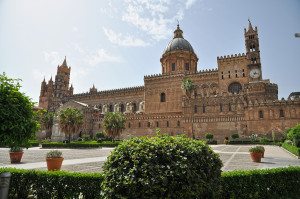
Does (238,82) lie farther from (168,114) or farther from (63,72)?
(63,72)

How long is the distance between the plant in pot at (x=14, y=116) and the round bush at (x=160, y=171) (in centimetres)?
422

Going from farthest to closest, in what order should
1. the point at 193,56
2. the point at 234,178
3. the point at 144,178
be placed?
1. the point at 193,56
2. the point at 234,178
3. the point at 144,178

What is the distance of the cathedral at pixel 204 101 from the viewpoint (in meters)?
44.7

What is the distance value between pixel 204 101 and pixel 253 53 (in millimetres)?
14634

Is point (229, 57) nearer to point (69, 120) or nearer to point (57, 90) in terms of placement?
point (69, 120)

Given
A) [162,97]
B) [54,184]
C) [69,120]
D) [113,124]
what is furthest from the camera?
[162,97]

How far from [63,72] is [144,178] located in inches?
3228

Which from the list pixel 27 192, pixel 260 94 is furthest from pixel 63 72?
pixel 27 192

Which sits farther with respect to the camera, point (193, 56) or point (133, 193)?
point (193, 56)

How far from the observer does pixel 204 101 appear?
50062mm

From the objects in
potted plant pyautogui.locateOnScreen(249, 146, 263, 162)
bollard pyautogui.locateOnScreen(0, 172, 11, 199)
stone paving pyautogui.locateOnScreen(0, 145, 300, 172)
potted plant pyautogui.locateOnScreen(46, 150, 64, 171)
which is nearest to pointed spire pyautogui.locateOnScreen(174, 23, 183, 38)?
stone paving pyautogui.locateOnScreen(0, 145, 300, 172)

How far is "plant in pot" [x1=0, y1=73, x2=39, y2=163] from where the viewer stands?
8086mm

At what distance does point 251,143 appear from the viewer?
3894cm

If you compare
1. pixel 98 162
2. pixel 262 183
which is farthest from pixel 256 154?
pixel 98 162
